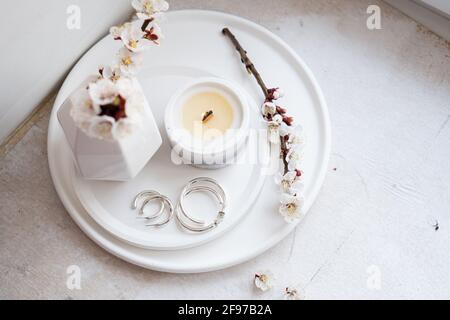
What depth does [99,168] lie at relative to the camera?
644mm

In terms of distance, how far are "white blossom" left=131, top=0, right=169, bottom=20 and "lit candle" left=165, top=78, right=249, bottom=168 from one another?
0.33 ft

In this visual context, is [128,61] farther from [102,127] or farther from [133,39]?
[102,127]

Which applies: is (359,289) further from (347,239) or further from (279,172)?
(279,172)

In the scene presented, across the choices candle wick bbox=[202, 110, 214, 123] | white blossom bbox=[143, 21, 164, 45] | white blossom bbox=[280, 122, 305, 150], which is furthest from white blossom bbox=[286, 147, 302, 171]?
white blossom bbox=[143, 21, 164, 45]

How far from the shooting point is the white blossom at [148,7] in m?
0.64

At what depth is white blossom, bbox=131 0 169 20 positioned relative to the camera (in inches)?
25.3

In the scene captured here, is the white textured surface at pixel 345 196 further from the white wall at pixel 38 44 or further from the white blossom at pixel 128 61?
the white blossom at pixel 128 61

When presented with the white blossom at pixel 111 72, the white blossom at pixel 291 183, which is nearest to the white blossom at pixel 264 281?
the white blossom at pixel 291 183

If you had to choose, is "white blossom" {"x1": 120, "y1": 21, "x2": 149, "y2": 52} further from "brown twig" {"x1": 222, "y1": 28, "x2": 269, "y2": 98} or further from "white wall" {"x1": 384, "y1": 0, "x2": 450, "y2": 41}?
"white wall" {"x1": 384, "y1": 0, "x2": 450, "y2": 41}

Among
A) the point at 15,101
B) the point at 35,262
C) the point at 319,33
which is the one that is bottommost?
the point at 35,262

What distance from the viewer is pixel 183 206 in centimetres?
68

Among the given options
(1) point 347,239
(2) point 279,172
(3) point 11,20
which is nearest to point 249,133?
(2) point 279,172

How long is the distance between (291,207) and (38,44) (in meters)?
0.40
